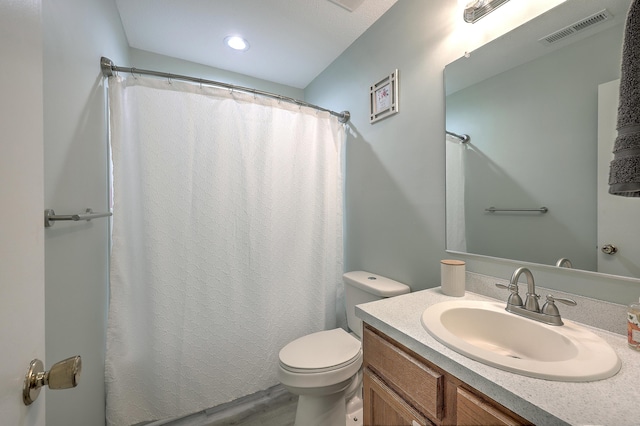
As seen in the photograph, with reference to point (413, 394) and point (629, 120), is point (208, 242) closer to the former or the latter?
point (413, 394)

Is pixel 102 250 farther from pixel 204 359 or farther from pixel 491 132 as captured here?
pixel 491 132

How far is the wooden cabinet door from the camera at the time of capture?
0.75m

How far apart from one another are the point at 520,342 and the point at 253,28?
7.13 ft

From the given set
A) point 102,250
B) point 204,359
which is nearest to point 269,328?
point 204,359

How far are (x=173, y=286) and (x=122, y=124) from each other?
0.91m

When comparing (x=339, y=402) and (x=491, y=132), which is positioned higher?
(x=491, y=132)

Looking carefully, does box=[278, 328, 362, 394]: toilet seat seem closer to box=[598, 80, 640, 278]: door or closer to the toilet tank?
the toilet tank

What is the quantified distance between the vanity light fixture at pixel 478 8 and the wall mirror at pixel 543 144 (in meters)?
0.13

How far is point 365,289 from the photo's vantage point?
150 centimetres

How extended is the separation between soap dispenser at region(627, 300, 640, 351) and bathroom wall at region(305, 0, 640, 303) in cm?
13

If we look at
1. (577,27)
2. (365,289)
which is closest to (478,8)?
(577,27)

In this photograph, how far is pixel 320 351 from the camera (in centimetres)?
132

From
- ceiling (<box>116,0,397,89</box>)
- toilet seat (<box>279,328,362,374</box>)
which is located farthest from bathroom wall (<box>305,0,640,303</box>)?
toilet seat (<box>279,328,362,374</box>)

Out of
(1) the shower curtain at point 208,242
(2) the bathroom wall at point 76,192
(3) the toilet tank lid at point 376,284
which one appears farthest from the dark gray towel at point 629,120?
(2) the bathroom wall at point 76,192
